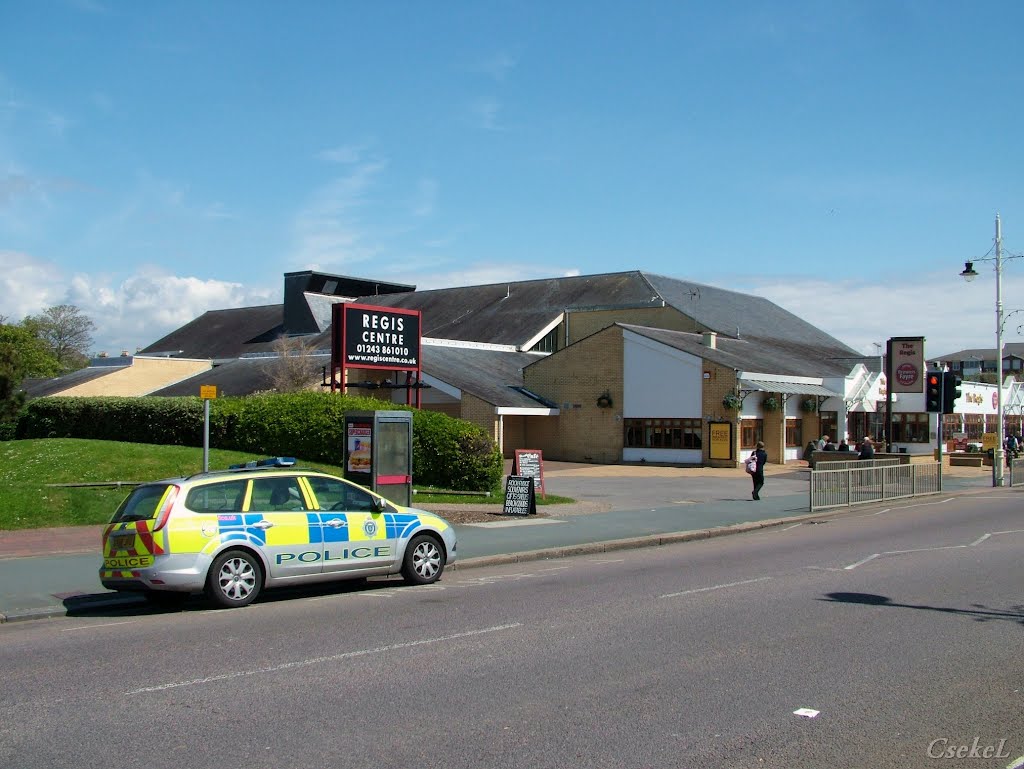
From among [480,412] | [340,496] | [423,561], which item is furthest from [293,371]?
[340,496]

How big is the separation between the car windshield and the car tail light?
5 cm

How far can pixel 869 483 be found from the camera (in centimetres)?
2739

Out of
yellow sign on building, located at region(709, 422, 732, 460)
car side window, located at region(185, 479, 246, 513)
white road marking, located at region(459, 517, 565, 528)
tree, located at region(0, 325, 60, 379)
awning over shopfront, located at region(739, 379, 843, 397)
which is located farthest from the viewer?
tree, located at region(0, 325, 60, 379)

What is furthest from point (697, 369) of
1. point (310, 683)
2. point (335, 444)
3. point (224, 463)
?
point (310, 683)

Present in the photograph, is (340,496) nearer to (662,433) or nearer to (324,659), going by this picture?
(324,659)

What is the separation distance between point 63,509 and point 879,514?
1806cm

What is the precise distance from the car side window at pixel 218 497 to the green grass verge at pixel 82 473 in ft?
24.5

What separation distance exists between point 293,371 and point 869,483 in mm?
24970

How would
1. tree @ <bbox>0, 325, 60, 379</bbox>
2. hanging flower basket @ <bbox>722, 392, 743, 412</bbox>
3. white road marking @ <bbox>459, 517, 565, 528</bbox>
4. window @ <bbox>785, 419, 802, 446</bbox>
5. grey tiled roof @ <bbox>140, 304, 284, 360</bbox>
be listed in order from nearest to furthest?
white road marking @ <bbox>459, 517, 565, 528</bbox>, hanging flower basket @ <bbox>722, 392, 743, 412</bbox>, window @ <bbox>785, 419, 802, 446</bbox>, tree @ <bbox>0, 325, 60, 379</bbox>, grey tiled roof @ <bbox>140, 304, 284, 360</bbox>

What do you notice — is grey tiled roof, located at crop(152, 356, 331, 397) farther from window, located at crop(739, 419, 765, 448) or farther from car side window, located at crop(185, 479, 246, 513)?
car side window, located at crop(185, 479, 246, 513)

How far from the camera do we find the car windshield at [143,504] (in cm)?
1127

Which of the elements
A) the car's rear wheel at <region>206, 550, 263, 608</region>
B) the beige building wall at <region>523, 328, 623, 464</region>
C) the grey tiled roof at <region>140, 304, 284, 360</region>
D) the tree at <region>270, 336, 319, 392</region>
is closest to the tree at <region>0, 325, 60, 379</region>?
the grey tiled roof at <region>140, 304, 284, 360</region>

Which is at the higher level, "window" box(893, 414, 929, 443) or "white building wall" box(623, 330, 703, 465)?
"white building wall" box(623, 330, 703, 465)

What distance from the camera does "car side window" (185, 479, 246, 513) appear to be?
1138 centimetres
